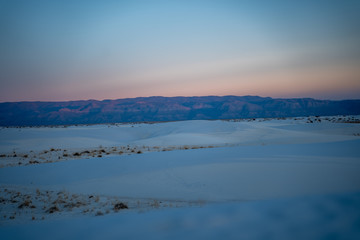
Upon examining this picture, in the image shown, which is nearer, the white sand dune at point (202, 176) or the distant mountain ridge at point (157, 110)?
the white sand dune at point (202, 176)

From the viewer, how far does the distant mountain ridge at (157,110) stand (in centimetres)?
10581

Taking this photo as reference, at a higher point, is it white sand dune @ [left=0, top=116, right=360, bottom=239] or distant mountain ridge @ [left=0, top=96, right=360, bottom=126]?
distant mountain ridge @ [left=0, top=96, right=360, bottom=126]

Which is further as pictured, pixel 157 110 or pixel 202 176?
pixel 157 110

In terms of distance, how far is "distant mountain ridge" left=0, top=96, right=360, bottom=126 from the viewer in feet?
347

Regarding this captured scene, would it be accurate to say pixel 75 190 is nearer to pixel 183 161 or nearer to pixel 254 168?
pixel 183 161

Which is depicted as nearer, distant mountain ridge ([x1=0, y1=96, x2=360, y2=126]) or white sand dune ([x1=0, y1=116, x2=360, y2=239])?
white sand dune ([x1=0, y1=116, x2=360, y2=239])

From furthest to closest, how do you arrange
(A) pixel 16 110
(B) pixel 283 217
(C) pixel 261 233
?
(A) pixel 16 110 → (B) pixel 283 217 → (C) pixel 261 233

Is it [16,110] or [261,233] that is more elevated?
[16,110]

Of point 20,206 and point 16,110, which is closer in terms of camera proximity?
point 20,206

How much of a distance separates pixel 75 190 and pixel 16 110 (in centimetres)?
12682

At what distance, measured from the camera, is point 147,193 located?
6648mm

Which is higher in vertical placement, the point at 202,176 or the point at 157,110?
the point at 157,110

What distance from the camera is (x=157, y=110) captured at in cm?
11906

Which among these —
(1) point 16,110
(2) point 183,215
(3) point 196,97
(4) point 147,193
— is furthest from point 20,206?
(3) point 196,97
